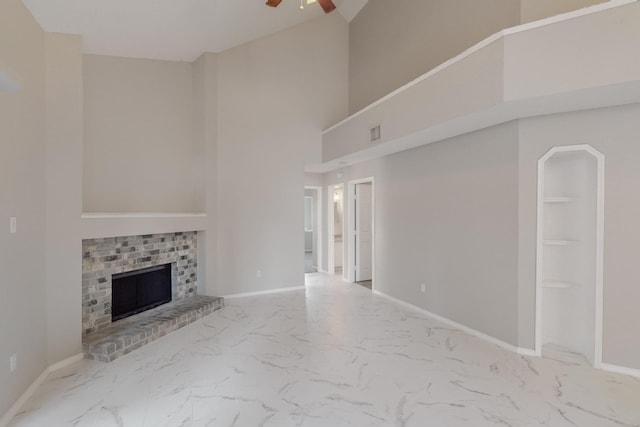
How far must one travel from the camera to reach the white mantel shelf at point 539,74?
8.01 ft

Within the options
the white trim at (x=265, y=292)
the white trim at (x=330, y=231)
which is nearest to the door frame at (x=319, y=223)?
the white trim at (x=330, y=231)

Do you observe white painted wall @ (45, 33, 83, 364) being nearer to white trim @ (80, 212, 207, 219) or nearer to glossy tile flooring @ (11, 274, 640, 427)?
white trim @ (80, 212, 207, 219)

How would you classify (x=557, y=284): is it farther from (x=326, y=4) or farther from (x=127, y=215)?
(x=127, y=215)

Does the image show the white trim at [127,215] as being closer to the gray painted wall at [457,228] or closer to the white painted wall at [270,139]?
the white painted wall at [270,139]

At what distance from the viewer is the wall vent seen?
4539 millimetres

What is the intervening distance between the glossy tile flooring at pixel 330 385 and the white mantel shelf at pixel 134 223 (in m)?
1.27

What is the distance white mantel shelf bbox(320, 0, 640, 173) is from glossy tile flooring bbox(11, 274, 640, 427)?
2398mm

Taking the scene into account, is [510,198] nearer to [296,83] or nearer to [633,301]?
[633,301]

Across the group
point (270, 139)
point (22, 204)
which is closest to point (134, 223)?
point (22, 204)

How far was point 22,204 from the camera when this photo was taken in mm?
2523

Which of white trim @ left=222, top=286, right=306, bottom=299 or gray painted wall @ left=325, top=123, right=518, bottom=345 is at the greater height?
gray painted wall @ left=325, top=123, right=518, bottom=345

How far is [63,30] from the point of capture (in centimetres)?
305

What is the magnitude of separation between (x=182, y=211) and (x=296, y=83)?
9.91ft

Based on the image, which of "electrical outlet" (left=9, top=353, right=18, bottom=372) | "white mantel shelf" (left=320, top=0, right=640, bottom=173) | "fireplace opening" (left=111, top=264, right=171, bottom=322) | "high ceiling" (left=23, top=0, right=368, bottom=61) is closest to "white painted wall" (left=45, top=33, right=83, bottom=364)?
"high ceiling" (left=23, top=0, right=368, bottom=61)
